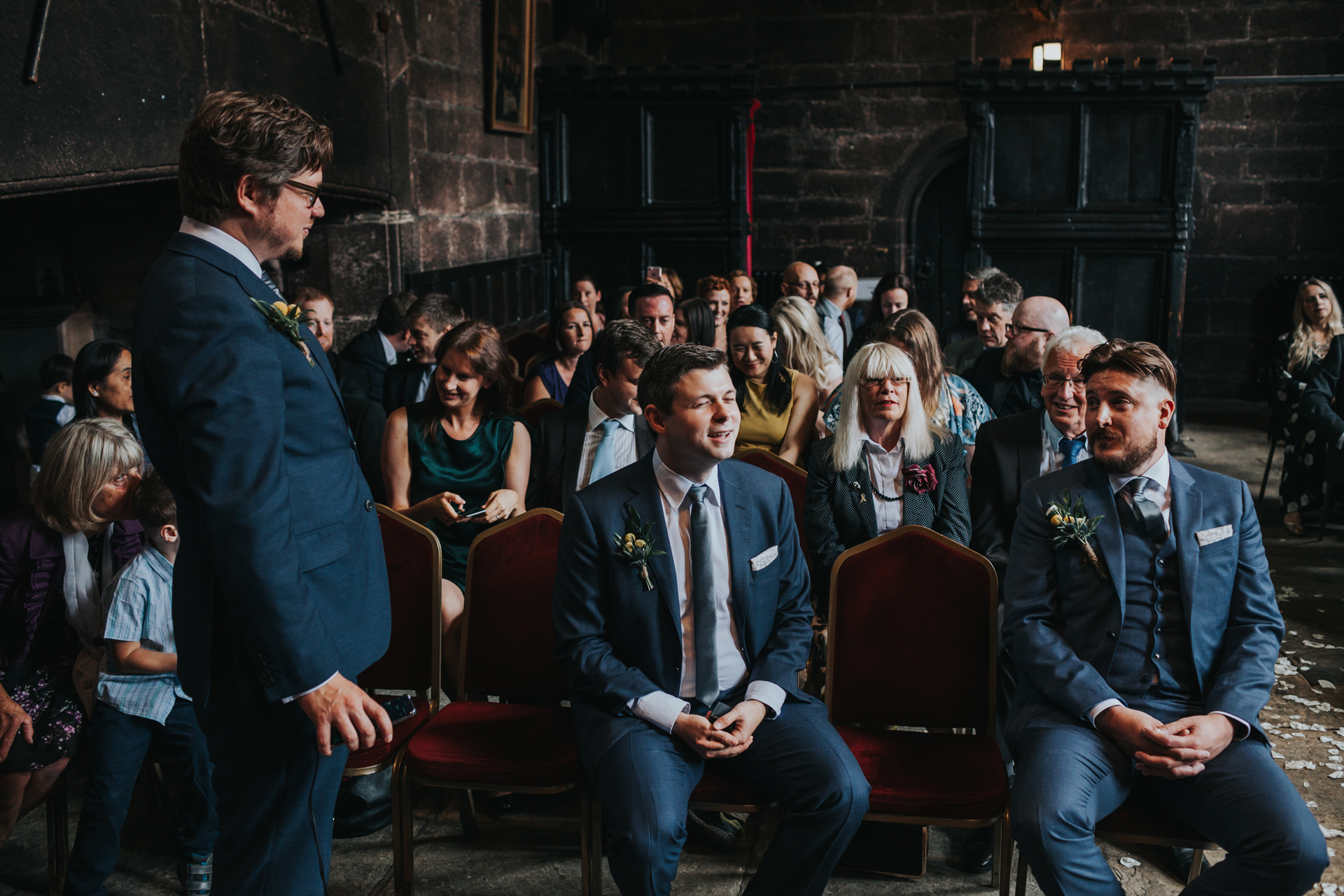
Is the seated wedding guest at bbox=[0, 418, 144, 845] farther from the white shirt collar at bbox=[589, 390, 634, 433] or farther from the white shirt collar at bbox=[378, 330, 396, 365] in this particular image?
the white shirt collar at bbox=[378, 330, 396, 365]

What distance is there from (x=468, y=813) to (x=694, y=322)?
122 inches

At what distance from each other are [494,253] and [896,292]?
3.41 metres

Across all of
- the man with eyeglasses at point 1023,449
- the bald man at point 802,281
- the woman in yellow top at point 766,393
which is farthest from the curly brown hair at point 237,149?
the bald man at point 802,281

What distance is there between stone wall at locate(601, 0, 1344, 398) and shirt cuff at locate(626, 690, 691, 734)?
8.82 meters

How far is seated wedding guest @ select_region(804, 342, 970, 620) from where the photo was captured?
3.25 m

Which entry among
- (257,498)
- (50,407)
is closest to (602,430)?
(257,498)

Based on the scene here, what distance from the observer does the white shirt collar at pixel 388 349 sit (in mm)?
5039

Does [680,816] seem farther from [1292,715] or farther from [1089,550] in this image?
[1292,715]

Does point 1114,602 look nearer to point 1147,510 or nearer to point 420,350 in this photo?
point 1147,510

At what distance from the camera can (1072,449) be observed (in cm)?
330

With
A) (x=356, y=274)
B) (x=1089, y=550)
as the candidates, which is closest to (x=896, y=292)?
(x=356, y=274)

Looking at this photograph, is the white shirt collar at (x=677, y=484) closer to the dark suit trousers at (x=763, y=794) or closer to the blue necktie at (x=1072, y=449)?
the dark suit trousers at (x=763, y=794)

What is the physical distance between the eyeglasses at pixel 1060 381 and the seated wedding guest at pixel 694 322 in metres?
2.25

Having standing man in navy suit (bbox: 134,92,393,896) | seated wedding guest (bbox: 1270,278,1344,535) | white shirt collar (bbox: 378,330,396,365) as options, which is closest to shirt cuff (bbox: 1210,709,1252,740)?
standing man in navy suit (bbox: 134,92,393,896)
